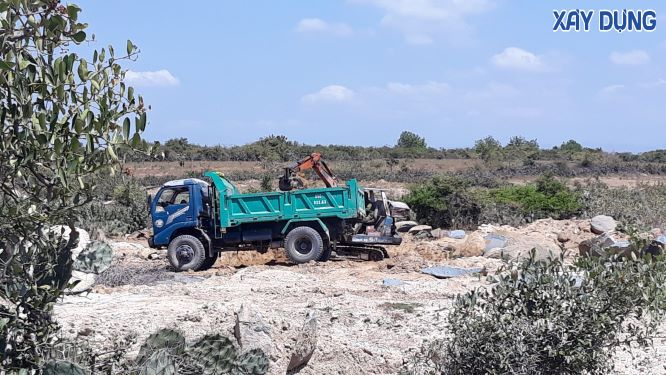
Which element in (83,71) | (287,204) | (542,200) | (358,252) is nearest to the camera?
(83,71)

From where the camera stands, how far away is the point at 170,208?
1595cm

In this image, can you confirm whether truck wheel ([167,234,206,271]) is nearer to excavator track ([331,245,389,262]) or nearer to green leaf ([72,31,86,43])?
excavator track ([331,245,389,262])

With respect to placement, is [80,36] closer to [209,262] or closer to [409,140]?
[209,262]

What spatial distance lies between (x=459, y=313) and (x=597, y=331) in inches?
41.7

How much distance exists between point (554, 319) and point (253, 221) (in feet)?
34.8

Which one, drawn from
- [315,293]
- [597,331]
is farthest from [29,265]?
[315,293]

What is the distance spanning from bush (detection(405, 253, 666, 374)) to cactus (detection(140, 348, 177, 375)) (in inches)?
93.3

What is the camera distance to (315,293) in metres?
11.3

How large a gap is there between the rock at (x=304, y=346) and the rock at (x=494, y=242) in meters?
9.84

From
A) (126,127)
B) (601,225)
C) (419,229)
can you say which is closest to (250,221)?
(419,229)

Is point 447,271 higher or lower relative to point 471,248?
lower

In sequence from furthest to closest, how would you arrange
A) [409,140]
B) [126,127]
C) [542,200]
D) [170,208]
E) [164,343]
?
[409,140] < [542,200] < [170,208] < [164,343] < [126,127]

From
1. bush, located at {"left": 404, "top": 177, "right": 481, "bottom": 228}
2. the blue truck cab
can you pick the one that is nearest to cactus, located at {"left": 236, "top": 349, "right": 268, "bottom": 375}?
the blue truck cab

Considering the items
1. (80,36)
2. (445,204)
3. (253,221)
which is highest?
(80,36)
